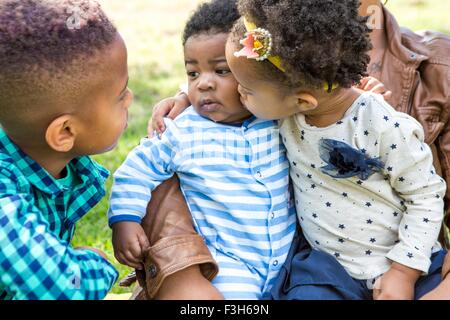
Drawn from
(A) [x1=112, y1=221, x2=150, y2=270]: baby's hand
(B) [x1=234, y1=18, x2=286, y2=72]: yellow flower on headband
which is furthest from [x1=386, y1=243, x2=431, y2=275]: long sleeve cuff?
(A) [x1=112, y1=221, x2=150, y2=270]: baby's hand

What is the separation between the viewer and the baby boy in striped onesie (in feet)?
8.77

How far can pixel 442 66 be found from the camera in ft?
9.55

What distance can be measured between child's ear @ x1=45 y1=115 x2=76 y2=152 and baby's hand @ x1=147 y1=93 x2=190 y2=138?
0.55 meters

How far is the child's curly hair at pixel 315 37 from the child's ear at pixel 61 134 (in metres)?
0.73

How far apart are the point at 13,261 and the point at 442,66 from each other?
6.33ft

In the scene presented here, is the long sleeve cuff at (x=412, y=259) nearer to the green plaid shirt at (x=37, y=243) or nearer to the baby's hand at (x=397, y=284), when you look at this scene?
the baby's hand at (x=397, y=284)

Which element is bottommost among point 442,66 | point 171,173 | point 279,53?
point 171,173

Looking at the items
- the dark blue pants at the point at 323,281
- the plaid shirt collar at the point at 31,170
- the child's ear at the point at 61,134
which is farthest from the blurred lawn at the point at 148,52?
the child's ear at the point at 61,134

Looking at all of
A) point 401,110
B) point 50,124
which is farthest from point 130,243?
point 401,110

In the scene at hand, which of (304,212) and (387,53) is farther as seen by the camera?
(387,53)

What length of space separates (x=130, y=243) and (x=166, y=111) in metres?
0.64

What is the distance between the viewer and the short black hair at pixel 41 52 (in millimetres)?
2166

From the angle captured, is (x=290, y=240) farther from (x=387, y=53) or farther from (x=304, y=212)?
(x=387, y=53)
